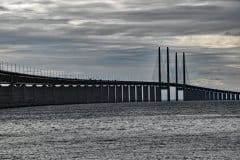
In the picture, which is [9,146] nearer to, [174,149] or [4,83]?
[174,149]

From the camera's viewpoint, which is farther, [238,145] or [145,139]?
[145,139]

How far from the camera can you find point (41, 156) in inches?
1492

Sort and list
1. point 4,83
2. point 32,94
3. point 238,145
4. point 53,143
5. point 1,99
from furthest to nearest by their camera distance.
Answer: point 32,94 < point 1,99 < point 4,83 < point 53,143 < point 238,145

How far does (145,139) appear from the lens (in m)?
49.6

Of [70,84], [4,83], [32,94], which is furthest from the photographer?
[70,84]

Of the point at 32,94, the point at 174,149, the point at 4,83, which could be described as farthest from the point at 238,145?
the point at 32,94

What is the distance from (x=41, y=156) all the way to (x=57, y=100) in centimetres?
15627

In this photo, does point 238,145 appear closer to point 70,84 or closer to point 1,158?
point 1,158

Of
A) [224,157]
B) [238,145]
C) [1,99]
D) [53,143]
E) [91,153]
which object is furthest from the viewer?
[1,99]

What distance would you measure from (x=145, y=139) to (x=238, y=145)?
8.70m

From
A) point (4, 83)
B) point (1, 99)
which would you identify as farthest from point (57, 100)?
point (4, 83)

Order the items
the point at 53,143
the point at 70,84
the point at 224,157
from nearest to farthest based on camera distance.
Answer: the point at 224,157 < the point at 53,143 < the point at 70,84

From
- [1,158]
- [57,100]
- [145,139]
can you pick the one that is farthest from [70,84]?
[1,158]

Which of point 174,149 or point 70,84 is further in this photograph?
point 70,84
